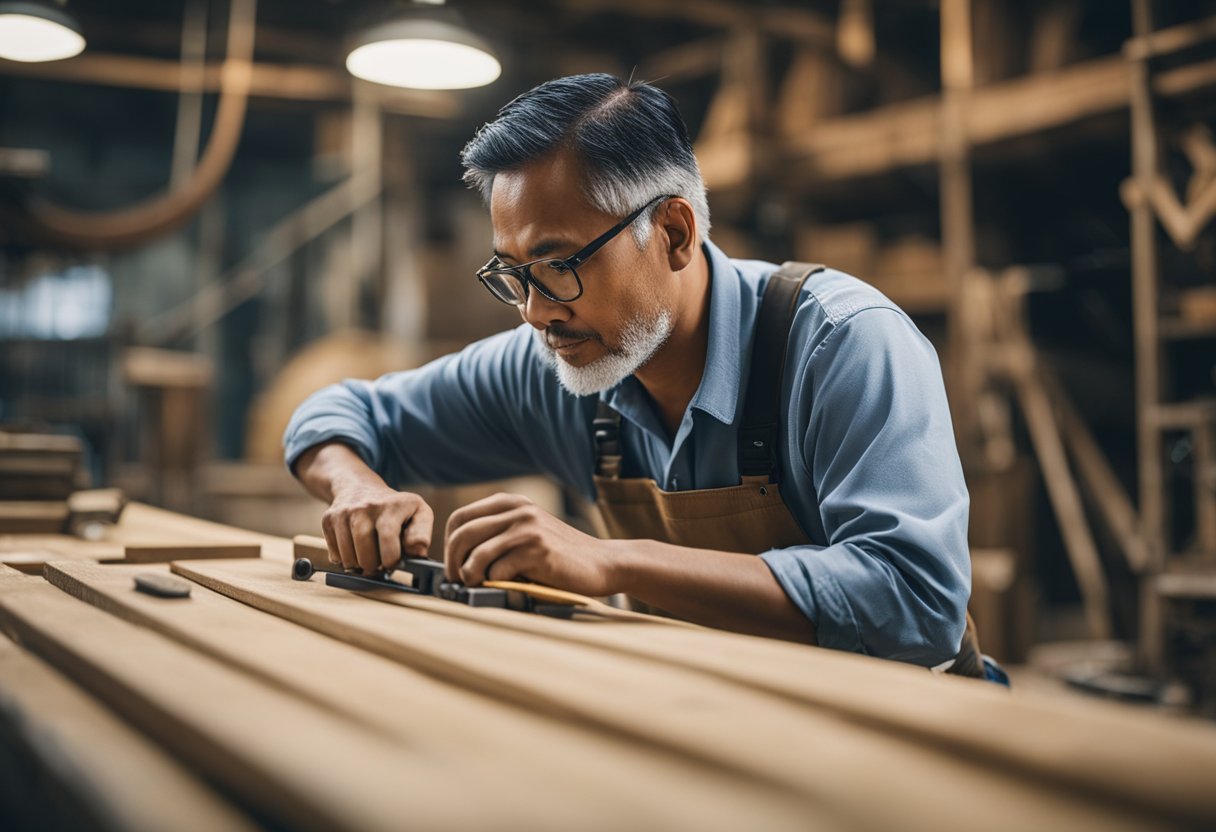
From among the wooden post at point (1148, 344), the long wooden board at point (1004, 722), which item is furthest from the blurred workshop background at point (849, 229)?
the long wooden board at point (1004, 722)

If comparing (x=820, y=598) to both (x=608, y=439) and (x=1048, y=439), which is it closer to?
(x=608, y=439)

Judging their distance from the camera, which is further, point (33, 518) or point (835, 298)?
point (33, 518)

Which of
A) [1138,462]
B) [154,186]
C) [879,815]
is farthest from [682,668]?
[154,186]

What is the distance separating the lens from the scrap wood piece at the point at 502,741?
69cm

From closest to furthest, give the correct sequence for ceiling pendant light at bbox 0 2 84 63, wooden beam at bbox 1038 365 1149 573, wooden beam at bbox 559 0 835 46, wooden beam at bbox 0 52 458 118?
ceiling pendant light at bbox 0 2 84 63
wooden beam at bbox 1038 365 1149 573
wooden beam at bbox 559 0 835 46
wooden beam at bbox 0 52 458 118

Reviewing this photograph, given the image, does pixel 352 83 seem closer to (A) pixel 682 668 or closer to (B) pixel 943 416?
(B) pixel 943 416

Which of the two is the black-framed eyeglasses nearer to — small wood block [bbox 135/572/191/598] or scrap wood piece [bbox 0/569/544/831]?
small wood block [bbox 135/572/191/598]

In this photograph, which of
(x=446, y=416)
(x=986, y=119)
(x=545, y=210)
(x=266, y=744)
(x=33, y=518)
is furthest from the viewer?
(x=986, y=119)

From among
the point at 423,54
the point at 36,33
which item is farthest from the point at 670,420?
the point at 36,33

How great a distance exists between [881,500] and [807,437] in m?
0.26

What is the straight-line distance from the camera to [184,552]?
7.04ft

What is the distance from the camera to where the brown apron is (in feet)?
6.75

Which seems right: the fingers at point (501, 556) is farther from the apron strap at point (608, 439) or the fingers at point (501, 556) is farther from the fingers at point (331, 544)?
the apron strap at point (608, 439)

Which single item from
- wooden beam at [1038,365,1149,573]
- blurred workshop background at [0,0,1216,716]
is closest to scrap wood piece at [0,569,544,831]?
blurred workshop background at [0,0,1216,716]
